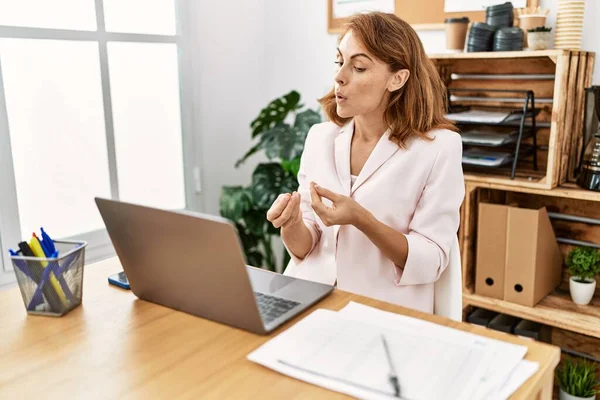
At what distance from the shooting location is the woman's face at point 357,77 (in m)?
1.36

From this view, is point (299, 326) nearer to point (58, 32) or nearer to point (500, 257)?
point (500, 257)

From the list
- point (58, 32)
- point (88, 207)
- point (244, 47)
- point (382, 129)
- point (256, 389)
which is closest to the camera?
point (256, 389)

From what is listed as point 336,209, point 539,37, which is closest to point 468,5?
point 539,37

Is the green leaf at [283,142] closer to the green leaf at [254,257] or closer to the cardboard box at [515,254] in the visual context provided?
the green leaf at [254,257]

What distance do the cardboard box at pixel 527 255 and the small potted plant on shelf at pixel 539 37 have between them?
0.55 m

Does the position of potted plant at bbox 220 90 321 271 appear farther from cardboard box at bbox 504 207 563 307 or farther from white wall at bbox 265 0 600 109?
A: cardboard box at bbox 504 207 563 307

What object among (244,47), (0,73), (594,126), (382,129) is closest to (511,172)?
(594,126)

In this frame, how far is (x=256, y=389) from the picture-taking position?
772 mm

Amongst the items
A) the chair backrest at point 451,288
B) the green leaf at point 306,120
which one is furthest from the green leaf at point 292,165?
the chair backrest at point 451,288

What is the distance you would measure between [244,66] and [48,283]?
2050 mm

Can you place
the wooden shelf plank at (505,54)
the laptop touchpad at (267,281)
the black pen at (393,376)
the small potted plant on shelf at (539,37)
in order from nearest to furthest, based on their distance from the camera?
the black pen at (393,376) < the laptop touchpad at (267,281) < the wooden shelf plank at (505,54) < the small potted plant on shelf at (539,37)

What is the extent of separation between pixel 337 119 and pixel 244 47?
1444mm

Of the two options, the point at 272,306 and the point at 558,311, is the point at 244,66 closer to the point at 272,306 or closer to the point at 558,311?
the point at 558,311

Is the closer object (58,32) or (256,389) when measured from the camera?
(256,389)
